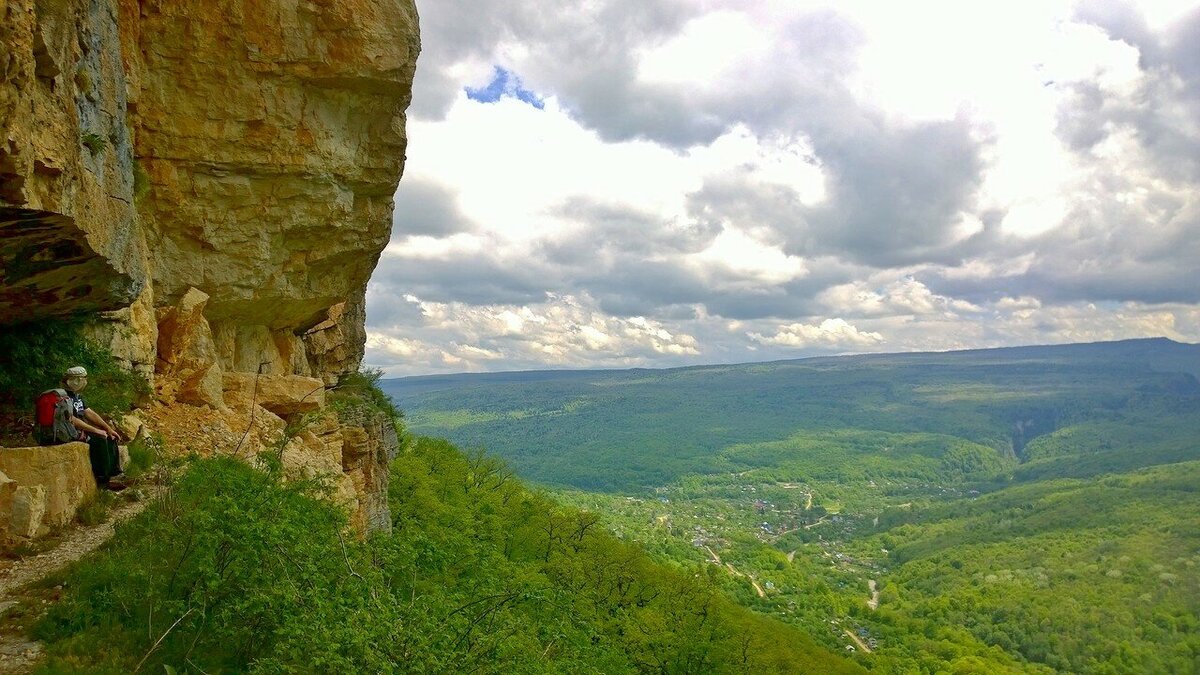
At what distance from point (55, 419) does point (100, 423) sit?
69cm

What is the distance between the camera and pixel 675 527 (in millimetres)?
144375

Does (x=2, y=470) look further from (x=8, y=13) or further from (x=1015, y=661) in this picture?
(x=1015, y=661)

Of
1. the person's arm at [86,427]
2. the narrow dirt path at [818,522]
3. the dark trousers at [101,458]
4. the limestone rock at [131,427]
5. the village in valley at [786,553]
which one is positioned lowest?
the narrow dirt path at [818,522]

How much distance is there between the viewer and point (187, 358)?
1519cm

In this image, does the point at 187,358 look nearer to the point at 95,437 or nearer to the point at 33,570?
the point at 95,437

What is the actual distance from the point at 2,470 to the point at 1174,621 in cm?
12659

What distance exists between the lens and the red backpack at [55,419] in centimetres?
1013

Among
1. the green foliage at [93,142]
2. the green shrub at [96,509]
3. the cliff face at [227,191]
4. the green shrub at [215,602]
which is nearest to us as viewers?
the green shrub at [215,602]

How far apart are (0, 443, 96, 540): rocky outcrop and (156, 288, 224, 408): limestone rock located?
4.45 meters

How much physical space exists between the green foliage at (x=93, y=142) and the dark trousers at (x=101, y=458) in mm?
4512

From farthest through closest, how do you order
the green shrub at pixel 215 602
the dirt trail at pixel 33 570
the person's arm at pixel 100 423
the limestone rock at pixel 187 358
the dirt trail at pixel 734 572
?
1. the dirt trail at pixel 734 572
2. the limestone rock at pixel 187 358
3. the person's arm at pixel 100 423
4. the green shrub at pixel 215 602
5. the dirt trail at pixel 33 570

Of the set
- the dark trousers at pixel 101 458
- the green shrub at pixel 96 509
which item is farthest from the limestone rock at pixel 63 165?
the green shrub at pixel 96 509

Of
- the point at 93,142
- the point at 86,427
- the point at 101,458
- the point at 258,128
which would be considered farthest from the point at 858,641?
the point at 93,142

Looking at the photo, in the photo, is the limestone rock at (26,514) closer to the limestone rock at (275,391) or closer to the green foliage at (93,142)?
the green foliage at (93,142)
